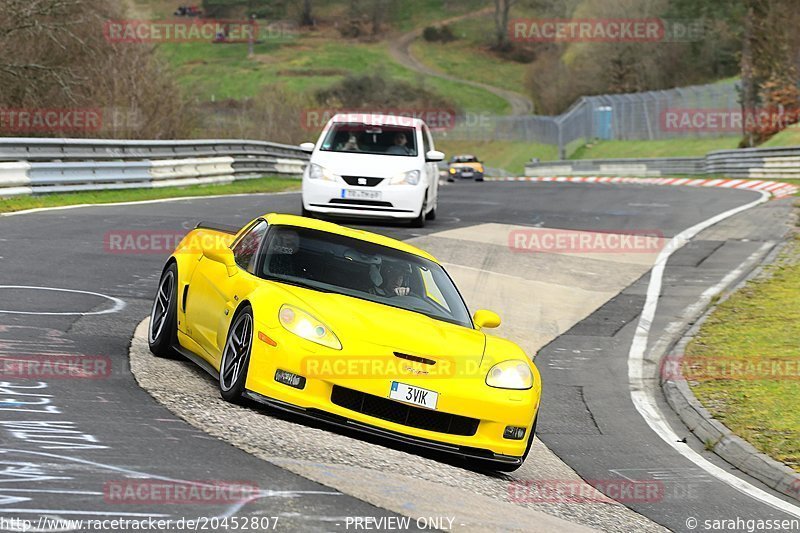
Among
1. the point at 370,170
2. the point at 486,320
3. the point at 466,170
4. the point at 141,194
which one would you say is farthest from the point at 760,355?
the point at 466,170

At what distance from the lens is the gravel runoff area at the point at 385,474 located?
621 cm

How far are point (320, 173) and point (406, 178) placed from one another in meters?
1.48

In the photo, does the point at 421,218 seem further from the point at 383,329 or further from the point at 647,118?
the point at 647,118

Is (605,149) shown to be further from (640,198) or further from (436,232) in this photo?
(436,232)

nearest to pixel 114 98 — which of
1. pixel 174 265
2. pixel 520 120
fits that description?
pixel 174 265

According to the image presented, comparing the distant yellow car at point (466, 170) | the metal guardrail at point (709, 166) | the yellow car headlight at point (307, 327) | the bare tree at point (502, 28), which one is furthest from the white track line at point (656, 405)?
the bare tree at point (502, 28)

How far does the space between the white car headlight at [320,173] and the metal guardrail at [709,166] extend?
2634 centimetres

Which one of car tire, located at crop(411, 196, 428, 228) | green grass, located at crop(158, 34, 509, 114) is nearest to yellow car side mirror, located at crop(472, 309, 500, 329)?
car tire, located at crop(411, 196, 428, 228)

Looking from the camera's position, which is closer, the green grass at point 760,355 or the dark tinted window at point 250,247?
the dark tinted window at point 250,247

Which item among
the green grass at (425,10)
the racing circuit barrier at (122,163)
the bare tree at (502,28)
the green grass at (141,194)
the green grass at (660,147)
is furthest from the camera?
the green grass at (425,10)

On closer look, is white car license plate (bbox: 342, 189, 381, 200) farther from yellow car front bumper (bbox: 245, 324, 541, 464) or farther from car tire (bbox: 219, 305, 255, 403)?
yellow car front bumper (bbox: 245, 324, 541, 464)

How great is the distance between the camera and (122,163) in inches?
1035

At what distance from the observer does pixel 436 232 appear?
69.8 ft

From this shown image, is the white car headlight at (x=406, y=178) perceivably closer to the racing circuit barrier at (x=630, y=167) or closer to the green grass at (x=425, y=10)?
the racing circuit barrier at (x=630, y=167)
